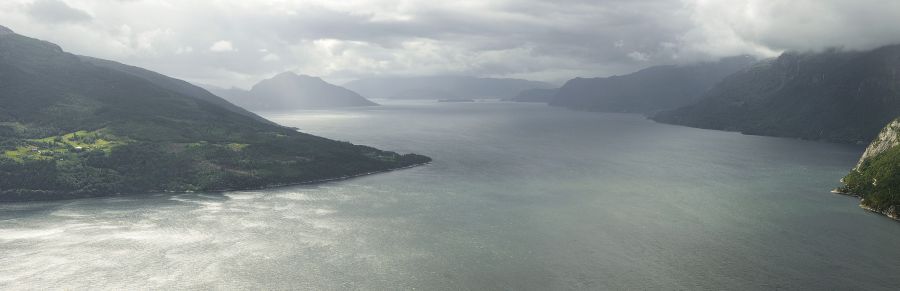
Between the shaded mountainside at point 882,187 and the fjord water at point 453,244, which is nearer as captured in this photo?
the fjord water at point 453,244

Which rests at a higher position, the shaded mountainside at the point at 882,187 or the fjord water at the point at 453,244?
the shaded mountainside at the point at 882,187

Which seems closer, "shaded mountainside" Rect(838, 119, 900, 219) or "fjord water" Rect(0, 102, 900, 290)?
"fjord water" Rect(0, 102, 900, 290)

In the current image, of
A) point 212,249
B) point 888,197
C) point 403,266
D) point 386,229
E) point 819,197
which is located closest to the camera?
point 403,266

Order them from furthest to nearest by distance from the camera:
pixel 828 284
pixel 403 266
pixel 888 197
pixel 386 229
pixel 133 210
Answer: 1. pixel 133 210
2. pixel 888 197
3. pixel 386 229
4. pixel 403 266
5. pixel 828 284

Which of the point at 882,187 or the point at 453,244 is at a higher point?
the point at 882,187

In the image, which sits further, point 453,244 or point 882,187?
point 882,187

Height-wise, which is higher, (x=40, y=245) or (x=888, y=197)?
(x=888, y=197)

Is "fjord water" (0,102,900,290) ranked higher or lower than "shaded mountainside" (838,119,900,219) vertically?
lower

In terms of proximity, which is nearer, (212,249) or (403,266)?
(403,266)

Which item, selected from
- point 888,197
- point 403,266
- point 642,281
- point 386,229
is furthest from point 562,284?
point 888,197

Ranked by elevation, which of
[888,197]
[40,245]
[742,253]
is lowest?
[40,245]

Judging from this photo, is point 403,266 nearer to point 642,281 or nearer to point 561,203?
point 642,281
